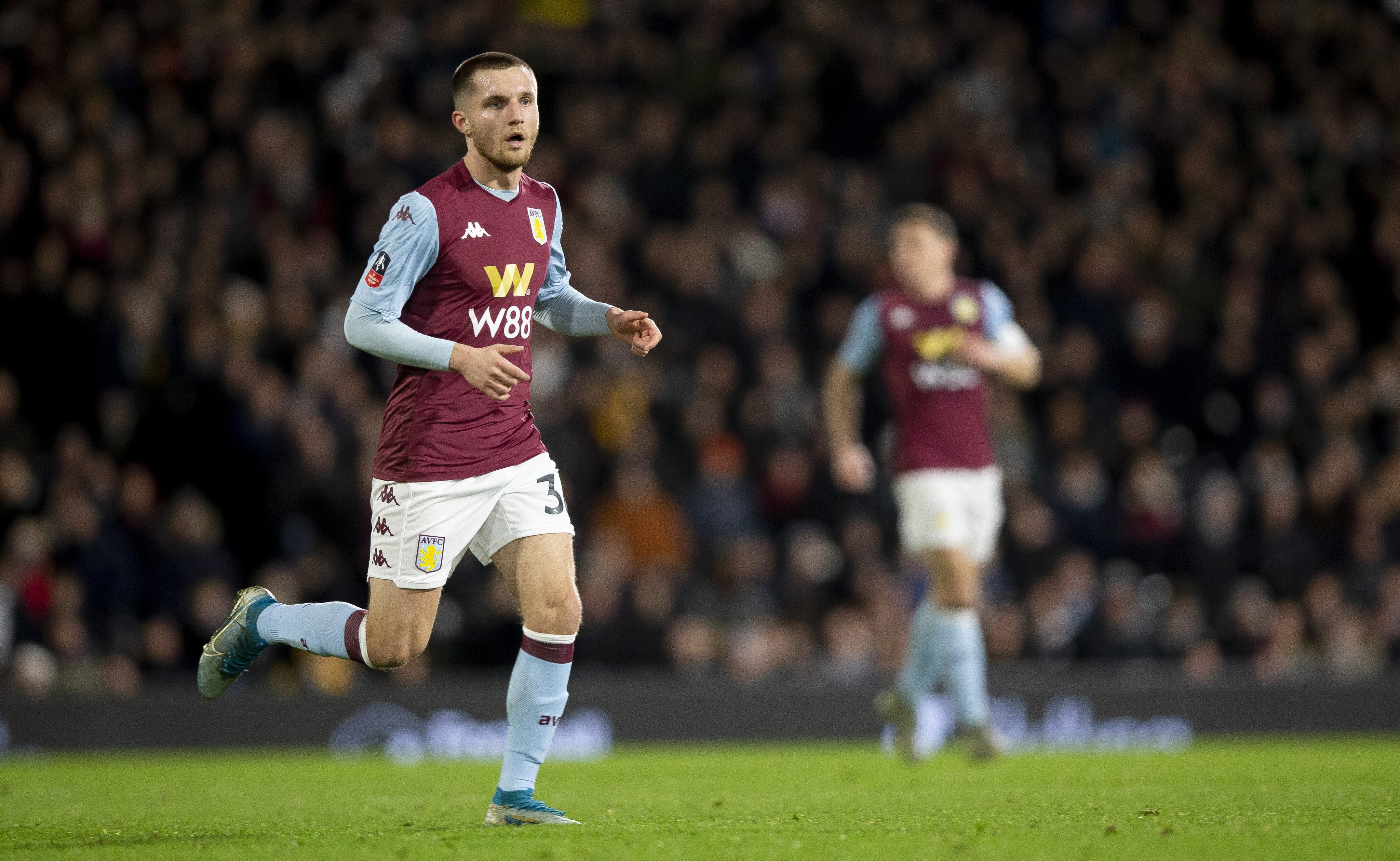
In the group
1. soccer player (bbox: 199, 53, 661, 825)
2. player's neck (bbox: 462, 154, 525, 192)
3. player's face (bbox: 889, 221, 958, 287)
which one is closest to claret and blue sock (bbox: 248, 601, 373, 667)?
soccer player (bbox: 199, 53, 661, 825)

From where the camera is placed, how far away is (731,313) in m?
14.8

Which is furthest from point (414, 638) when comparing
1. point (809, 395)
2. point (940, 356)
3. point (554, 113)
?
point (554, 113)

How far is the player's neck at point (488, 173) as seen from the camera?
5.82 metres

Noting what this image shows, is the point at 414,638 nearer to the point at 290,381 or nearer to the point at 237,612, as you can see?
the point at 237,612

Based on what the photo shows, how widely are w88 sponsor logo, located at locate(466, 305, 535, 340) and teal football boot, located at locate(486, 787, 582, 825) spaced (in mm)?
1573

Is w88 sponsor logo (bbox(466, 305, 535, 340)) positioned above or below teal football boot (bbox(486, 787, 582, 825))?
above

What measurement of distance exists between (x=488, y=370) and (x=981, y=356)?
Result: 13.0 feet

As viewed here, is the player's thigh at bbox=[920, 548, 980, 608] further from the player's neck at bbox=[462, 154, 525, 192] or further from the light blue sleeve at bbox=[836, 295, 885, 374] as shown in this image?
the player's neck at bbox=[462, 154, 525, 192]

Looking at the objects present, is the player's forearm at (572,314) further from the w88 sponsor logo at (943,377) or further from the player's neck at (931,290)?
the player's neck at (931,290)

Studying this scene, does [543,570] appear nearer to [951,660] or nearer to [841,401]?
[951,660]

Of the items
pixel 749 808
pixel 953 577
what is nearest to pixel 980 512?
pixel 953 577

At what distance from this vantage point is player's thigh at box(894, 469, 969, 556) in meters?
8.98

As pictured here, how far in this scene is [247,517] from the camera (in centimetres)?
1252

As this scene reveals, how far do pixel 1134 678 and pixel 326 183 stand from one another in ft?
26.2
